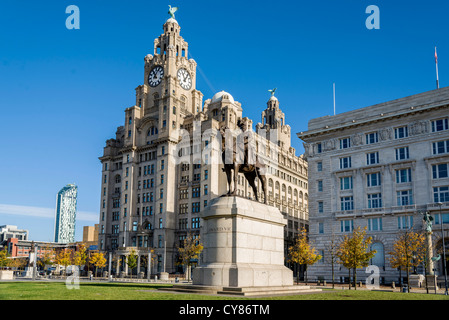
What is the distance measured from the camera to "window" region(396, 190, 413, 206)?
2534 inches

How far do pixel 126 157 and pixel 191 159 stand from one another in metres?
20.5

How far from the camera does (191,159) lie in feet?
343

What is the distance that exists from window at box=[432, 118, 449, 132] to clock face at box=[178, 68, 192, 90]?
70.3 meters

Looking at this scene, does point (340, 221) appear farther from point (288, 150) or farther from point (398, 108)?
point (288, 150)

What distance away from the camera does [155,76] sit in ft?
389

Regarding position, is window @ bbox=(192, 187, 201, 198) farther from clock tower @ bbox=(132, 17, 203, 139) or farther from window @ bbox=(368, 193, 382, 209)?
window @ bbox=(368, 193, 382, 209)

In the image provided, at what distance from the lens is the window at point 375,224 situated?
218 ft

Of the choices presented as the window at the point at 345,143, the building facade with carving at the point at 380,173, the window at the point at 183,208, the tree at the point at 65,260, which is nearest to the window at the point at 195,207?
the window at the point at 183,208

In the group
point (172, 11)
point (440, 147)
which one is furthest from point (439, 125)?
point (172, 11)

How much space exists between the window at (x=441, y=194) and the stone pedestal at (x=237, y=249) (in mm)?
42302

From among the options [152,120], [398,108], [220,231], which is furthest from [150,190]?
[220,231]

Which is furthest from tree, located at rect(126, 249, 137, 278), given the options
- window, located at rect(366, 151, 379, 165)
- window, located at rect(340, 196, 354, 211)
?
window, located at rect(366, 151, 379, 165)

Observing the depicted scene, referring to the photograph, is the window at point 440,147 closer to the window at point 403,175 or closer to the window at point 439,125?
the window at point 439,125
